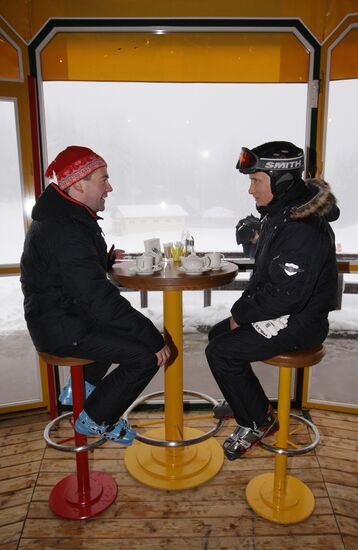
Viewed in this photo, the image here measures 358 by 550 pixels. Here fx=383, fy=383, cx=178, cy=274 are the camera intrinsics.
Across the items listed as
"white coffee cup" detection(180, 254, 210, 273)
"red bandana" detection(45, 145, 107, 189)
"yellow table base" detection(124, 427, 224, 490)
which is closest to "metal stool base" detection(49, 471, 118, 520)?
"yellow table base" detection(124, 427, 224, 490)

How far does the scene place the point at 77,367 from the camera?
178 centimetres

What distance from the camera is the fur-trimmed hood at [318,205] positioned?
1614 millimetres

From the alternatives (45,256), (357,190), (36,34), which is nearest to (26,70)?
(36,34)

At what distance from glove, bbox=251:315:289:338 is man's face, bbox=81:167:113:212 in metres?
0.95

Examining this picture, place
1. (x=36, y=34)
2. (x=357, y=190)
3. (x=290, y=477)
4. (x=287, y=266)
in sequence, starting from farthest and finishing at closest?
(x=357, y=190), (x=36, y=34), (x=290, y=477), (x=287, y=266)

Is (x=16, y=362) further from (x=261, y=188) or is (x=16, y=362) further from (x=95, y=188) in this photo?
(x=261, y=188)

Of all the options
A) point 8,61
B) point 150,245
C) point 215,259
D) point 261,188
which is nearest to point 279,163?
point 261,188

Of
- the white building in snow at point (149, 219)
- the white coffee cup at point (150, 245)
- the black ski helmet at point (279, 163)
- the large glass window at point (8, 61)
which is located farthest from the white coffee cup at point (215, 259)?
the white building in snow at point (149, 219)

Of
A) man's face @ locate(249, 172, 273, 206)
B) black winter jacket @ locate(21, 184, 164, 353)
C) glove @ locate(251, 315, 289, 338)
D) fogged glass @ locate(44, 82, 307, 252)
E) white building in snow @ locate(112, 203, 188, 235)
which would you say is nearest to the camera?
black winter jacket @ locate(21, 184, 164, 353)

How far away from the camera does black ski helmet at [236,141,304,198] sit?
1.71m

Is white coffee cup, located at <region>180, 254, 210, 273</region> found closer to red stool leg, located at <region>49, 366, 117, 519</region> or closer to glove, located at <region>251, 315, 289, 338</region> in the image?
glove, located at <region>251, 315, 289, 338</region>

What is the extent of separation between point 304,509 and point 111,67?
2832mm

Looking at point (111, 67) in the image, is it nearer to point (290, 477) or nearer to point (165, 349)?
point (165, 349)

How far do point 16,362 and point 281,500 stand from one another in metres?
2.80
